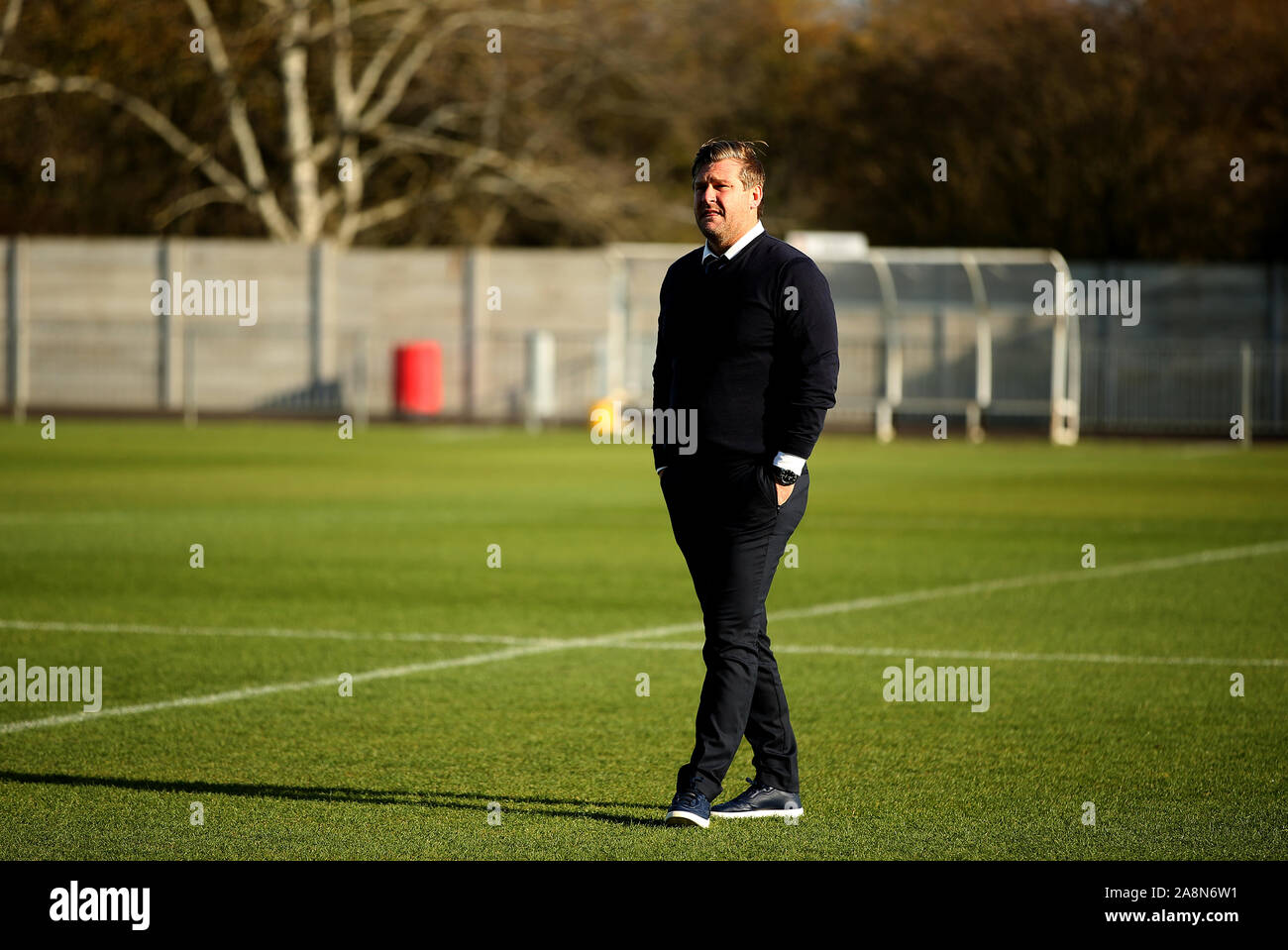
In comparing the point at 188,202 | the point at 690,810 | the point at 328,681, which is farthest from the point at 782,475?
the point at 188,202

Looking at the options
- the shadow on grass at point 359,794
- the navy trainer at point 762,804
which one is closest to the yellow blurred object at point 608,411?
the shadow on grass at point 359,794

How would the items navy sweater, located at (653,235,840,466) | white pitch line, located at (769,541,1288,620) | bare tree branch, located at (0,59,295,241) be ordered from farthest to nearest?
bare tree branch, located at (0,59,295,241), white pitch line, located at (769,541,1288,620), navy sweater, located at (653,235,840,466)

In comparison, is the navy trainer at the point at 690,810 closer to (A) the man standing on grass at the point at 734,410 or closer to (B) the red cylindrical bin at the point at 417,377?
(A) the man standing on grass at the point at 734,410

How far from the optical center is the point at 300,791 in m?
6.96

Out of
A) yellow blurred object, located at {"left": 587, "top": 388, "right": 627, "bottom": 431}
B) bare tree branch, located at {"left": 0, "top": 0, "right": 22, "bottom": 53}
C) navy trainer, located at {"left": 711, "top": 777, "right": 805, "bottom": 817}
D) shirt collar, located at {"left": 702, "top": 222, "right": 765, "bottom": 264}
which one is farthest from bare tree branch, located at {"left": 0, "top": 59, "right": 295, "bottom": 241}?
navy trainer, located at {"left": 711, "top": 777, "right": 805, "bottom": 817}

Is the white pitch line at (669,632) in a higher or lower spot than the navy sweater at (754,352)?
lower

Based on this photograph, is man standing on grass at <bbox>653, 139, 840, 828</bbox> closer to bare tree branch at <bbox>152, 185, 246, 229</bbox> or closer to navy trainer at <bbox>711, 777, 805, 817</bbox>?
navy trainer at <bbox>711, 777, 805, 817</bbox>

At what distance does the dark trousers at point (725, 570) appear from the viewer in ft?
20.9

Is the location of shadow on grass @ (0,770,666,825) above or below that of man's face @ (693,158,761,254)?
below

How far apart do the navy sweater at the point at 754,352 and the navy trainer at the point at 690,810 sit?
108 centimetres

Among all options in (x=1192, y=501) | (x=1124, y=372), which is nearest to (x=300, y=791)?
(x=1192, y=501)

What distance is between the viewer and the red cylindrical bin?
37438mm

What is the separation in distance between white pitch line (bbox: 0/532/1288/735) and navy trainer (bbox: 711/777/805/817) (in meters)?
3.06

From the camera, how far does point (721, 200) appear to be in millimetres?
6250
